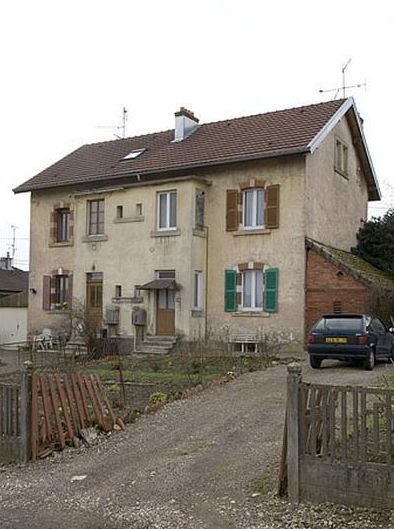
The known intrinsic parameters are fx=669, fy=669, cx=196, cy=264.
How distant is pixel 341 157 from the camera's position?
2705cm

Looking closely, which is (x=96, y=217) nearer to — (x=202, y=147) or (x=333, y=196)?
(x=202, y=147)

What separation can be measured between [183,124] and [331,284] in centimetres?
1033

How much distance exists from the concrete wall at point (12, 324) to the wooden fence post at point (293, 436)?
2964 cm

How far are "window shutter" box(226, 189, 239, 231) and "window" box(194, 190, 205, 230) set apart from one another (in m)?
1.07

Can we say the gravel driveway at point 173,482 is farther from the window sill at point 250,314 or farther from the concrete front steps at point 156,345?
the concrete front steps at point 156,345

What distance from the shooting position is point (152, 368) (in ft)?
61.4

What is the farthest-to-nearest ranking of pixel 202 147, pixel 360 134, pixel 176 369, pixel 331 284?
pixel 360 134, pixel 202 147, pixel 331 284, pixel 176 369

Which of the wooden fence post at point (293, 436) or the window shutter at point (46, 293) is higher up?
the window shutter at point (46, 293)

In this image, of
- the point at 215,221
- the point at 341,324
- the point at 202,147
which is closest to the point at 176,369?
the point at 341,324

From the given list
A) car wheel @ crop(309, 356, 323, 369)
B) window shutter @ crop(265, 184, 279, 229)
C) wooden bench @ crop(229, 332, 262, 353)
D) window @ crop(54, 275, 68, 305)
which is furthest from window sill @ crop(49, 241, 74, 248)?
car wheel @ crop(309, 356, 323, 369)

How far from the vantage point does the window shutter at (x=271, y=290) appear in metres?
23.9

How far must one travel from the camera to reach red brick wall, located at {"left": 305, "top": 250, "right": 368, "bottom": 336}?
74.7 feet

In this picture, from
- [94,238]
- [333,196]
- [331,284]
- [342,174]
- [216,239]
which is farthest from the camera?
[94,238]

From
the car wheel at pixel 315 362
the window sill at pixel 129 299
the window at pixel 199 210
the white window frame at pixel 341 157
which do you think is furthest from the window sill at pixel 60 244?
the car wheel at pixel 315 362
